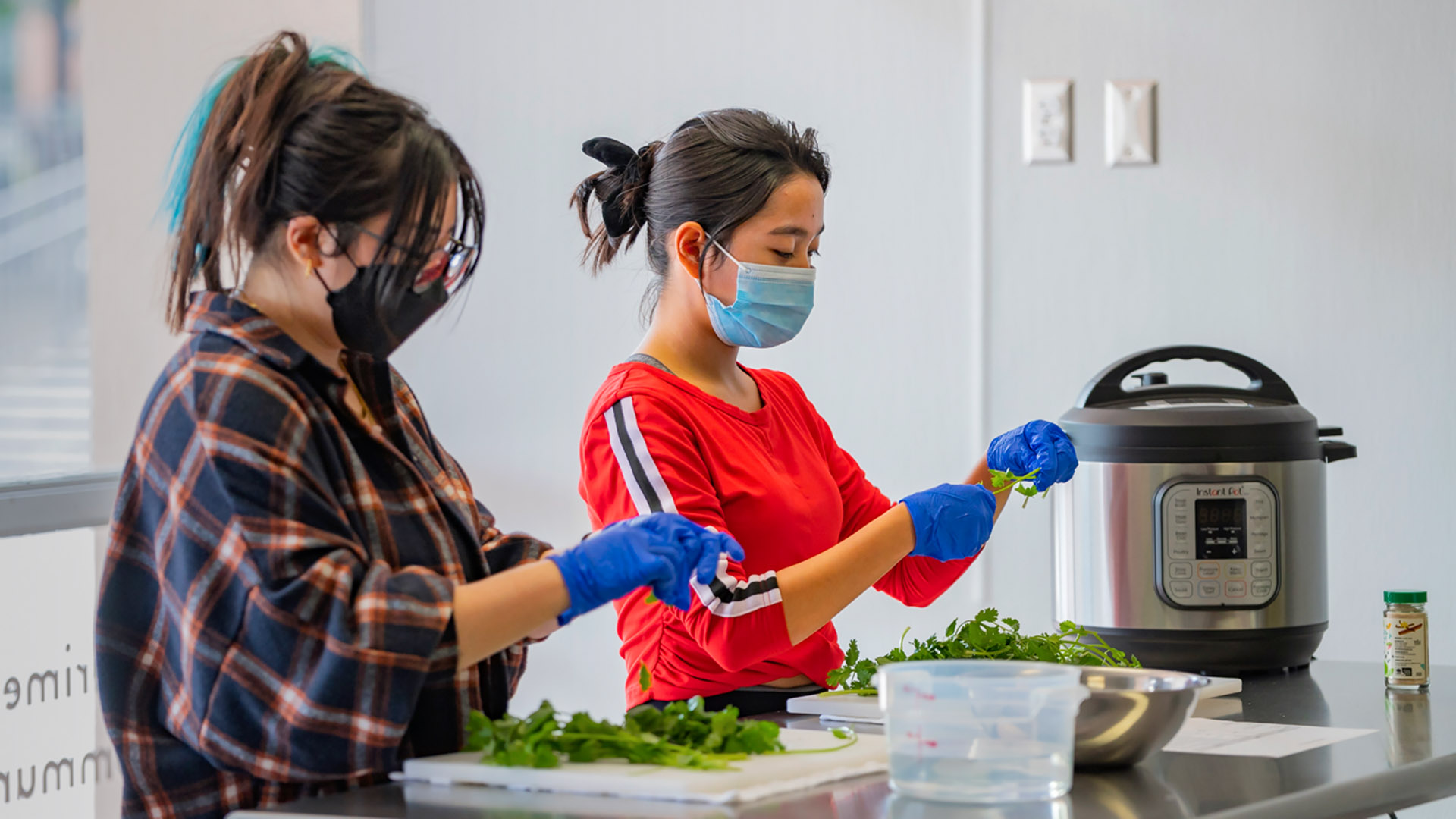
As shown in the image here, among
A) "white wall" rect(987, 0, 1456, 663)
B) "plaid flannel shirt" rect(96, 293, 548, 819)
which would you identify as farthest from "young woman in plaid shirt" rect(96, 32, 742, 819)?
"white wall" rect(987, 0, 1456, 663)

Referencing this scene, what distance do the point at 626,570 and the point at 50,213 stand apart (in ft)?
5.30

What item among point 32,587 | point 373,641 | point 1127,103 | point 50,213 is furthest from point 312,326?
point 1127,103

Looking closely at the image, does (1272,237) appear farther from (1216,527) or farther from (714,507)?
(714,507)

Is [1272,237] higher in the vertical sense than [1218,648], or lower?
higher

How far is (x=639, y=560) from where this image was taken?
42.8 inches

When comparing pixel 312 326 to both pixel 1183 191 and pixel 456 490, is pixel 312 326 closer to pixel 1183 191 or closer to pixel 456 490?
pixel 456 490

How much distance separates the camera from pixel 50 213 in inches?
89.4

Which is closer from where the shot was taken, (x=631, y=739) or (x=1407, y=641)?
(x=631, y=739)

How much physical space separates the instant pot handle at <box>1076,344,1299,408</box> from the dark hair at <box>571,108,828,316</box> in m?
0.46

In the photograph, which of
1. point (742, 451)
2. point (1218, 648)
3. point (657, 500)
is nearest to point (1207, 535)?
point (1218, 648)

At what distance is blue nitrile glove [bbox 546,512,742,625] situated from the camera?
1.08 metres

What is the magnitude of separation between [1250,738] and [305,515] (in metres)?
0.83

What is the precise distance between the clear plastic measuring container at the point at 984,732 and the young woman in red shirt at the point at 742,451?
421mm

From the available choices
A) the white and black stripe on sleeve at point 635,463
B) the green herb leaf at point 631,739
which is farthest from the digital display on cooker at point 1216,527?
the green herb leaf at point 631,739
